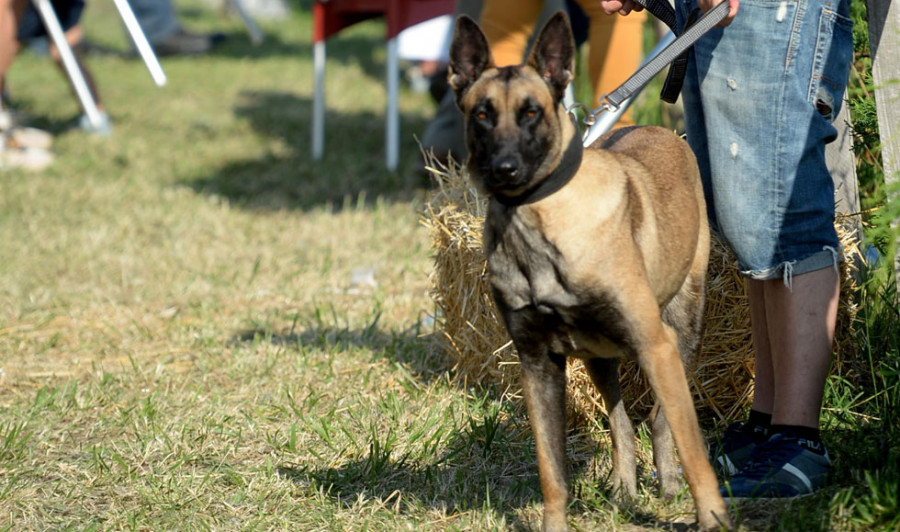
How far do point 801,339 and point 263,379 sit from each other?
7.01ft

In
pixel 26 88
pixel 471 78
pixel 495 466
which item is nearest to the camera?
pixel 471 78

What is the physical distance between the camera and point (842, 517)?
261cm

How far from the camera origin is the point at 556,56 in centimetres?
258

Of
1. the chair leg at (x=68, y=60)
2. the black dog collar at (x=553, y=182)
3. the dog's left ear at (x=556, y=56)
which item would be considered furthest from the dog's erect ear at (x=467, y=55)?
the chair leg at (x=68, y=60)

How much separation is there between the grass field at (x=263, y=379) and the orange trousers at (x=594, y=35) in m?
1.22

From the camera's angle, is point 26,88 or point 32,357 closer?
point 32,357

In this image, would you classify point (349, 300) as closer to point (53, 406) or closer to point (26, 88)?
point (53, 406)

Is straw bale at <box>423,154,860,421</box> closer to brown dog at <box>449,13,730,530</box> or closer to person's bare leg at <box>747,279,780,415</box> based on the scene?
person's bare leg at <box>747,279,780,415</box>

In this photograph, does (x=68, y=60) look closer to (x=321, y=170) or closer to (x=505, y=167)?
(x=321, y=170)

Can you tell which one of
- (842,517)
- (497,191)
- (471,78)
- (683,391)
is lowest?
(842,517)

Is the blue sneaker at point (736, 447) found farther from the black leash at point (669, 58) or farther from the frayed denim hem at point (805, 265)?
the black leash at point (669, 58)

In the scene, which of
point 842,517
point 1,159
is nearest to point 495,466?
point 842,517

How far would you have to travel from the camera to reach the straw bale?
3365 millimetres

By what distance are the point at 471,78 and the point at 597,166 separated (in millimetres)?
395
